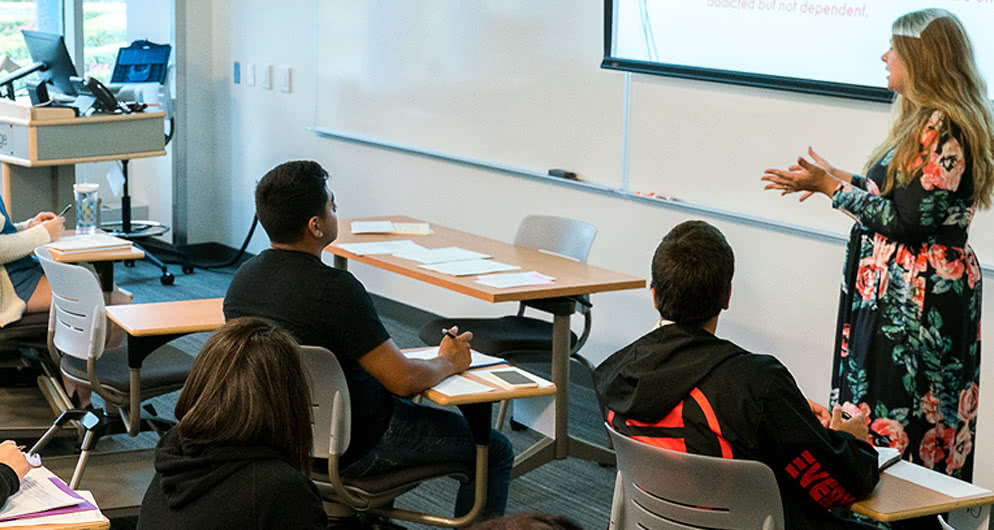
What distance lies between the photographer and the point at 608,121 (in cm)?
509

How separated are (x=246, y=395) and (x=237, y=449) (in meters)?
0.10

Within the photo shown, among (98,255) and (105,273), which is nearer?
(98,255)

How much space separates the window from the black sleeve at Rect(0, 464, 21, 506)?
6052 millimetres

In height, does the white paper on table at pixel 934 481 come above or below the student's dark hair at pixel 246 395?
below

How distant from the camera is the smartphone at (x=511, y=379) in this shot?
317 centimetres

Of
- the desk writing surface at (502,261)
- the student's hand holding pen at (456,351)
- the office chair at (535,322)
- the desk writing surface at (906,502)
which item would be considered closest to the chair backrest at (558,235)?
the office chair at (535,322)

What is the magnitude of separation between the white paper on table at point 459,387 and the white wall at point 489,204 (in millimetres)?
1728

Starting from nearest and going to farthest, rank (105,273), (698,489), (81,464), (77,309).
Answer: (698,489) < (81,464) < (77,309) < (105,273)

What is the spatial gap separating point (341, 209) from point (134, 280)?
1.48 meters

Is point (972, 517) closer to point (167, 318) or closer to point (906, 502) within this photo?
point (906, 502)

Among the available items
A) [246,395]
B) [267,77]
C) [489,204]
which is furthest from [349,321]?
[267,77]

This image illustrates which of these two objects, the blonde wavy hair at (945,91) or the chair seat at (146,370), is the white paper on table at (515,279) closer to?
the chair seat at (146,370)

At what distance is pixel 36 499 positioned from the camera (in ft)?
7.70

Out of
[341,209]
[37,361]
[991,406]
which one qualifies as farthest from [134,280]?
[991,406]
